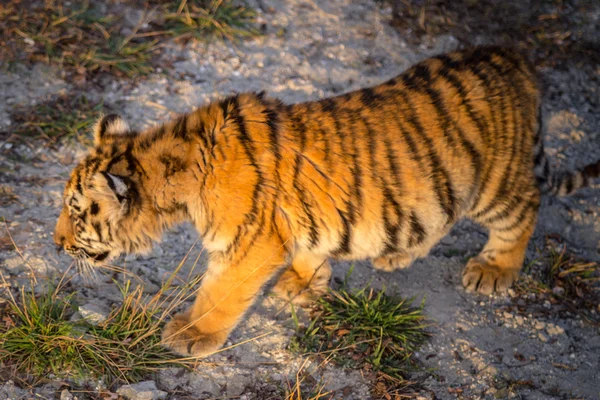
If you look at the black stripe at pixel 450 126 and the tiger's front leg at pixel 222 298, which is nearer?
the tiger's front leg at pixel 222 298

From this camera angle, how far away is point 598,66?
7043mm

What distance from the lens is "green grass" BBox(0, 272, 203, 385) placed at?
348 cm

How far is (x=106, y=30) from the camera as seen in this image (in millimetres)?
6094

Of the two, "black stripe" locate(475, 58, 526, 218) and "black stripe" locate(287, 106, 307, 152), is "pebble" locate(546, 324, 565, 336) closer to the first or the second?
"black stripe" locate(475, 58, 526, 218)

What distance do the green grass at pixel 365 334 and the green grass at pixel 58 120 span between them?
2.36 m

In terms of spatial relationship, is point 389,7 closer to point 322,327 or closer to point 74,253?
point 322,327

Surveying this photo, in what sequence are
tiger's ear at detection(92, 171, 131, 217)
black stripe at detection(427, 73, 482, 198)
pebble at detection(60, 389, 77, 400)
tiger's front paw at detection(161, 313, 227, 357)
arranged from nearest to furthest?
1. tiger's ear at detection(92, 171, 131, 217)
2. pebble at detection(60, 389, 77, 400)
3. tiger's front paw at detection(161, 313, 227, 357)
4. black stripe at detection(427, 73, 482, 198)

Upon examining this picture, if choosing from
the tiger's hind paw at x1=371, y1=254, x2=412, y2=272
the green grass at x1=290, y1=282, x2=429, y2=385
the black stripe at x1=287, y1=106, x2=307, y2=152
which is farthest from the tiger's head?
the tiger's hind paw at x1=371, y1=254, x2=412, y2=272

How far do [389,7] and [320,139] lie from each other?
3.99 m

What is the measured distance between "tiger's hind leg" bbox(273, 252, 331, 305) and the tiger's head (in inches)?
39.6

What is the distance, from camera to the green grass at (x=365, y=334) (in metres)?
3.95

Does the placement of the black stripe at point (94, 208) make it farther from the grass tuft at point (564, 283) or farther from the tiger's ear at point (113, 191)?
the grass tuft at point (564, 283)

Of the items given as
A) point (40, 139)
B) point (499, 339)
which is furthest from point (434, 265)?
point (40, 139)

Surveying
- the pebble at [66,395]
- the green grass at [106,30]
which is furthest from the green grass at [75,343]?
the green grass at [106,30]
